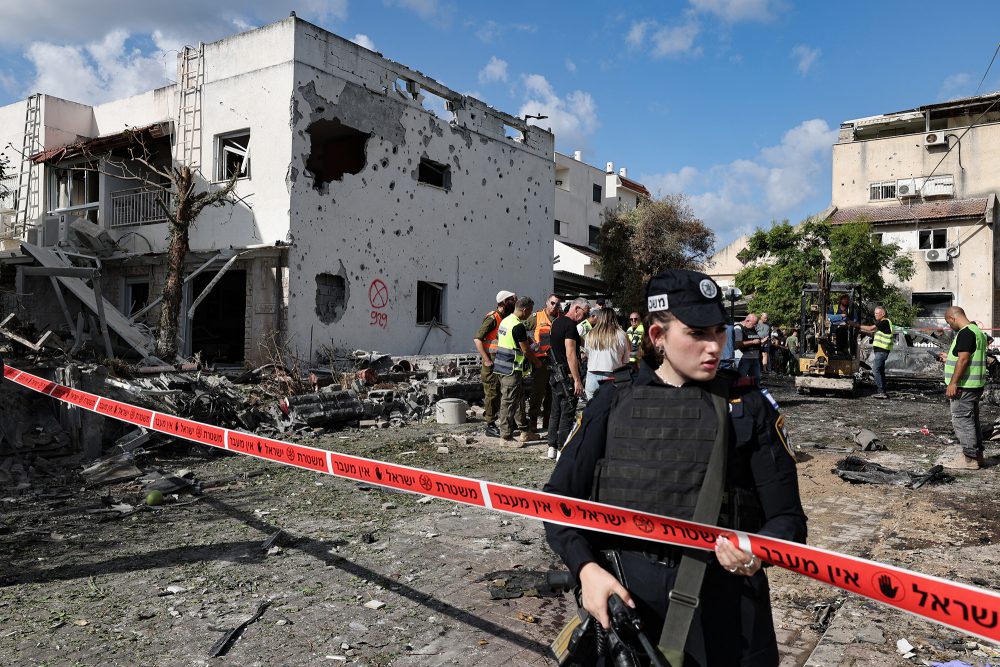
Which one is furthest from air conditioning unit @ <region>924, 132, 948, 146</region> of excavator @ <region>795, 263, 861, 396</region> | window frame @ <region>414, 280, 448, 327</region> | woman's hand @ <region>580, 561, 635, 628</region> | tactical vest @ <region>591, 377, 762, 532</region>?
woman's hand @ <region>580, 561, 635, 628</region>

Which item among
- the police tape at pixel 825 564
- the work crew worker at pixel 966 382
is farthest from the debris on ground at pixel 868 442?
the police tape at pixel 825 564

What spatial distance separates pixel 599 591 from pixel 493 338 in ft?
26.5

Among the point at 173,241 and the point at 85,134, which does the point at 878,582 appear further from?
the point at 85,134

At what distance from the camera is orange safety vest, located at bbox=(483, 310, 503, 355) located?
9.65 metres

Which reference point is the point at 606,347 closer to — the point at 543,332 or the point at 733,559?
the point at 543,332

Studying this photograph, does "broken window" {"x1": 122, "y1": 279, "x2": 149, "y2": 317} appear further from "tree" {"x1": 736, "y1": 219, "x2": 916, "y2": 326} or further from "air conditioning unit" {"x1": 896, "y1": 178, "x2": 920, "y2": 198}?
"air conditioning unit" {"x1": 896, "y1": 178, "x2": 920, "y2": 198}

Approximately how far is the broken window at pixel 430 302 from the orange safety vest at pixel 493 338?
952 cm

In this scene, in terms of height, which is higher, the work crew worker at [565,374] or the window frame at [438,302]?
the window frame at [438,302]

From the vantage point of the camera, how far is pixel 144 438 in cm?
851

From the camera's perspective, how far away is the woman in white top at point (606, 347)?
7.66 meters

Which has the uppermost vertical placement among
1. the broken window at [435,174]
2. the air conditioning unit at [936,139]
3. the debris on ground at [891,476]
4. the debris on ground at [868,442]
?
the air conditioning unit at [936,139]

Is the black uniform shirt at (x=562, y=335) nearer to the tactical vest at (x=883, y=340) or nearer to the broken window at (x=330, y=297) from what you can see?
the tactical vest at (x=883, y=340)

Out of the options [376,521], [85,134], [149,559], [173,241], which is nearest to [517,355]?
[376,521]

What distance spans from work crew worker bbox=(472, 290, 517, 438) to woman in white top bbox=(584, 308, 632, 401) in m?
1.71
